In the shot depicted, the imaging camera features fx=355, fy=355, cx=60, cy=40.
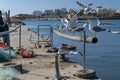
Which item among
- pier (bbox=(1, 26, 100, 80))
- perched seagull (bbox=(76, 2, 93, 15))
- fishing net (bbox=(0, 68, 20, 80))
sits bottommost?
pier (bbox=(1, 26, 100, 80))

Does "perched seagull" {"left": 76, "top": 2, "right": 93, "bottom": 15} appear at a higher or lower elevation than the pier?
higher

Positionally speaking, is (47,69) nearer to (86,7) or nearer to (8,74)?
(8,74)

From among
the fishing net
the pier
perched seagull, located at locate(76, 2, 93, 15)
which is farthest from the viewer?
the pier

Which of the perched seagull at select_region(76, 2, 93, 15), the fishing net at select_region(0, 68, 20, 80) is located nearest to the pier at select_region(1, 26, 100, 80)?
the fishing net at select_region(0, 68, 20, 80)

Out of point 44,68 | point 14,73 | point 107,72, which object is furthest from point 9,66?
point 107,72

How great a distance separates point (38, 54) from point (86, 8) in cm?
707

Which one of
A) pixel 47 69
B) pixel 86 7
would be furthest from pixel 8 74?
pixel 86 7

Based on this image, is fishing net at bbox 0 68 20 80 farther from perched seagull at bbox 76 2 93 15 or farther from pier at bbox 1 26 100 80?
perched seagull at bbox 76 2 93 15

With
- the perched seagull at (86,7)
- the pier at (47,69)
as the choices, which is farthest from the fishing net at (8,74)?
the perched seagull at (86,7)

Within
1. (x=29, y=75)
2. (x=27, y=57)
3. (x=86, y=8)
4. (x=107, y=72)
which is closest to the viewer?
(x=86, y=8)

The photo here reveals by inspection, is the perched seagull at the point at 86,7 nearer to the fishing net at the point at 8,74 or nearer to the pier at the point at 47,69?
the pier at the point at 47,69

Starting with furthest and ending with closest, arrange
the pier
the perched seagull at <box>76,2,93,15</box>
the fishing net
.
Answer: the pier < the perched seagull at <box>76,2,93,15</box> < the fishing net

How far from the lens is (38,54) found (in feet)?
58.2

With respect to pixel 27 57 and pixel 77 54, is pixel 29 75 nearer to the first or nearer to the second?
pixel 27 57
